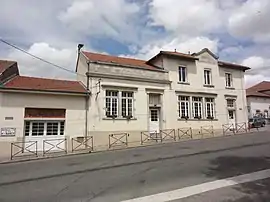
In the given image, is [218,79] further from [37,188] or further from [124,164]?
[37,188]

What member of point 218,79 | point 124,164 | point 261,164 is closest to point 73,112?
point 124,164

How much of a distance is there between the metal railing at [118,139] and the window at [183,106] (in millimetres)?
5870

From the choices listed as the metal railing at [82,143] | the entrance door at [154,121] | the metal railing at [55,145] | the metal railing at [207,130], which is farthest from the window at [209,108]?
the metal railing at [55,145]

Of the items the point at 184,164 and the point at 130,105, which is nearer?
the point at 184,164

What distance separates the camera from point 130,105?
21.5 metres

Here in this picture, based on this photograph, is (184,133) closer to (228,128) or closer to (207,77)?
(228,128)

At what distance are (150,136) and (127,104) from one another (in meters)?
3.35

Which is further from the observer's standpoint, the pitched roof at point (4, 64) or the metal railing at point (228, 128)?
the metal railing at point (228, 128)

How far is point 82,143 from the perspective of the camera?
62.0ft

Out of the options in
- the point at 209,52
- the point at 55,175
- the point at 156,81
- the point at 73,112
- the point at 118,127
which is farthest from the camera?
the point at 209,52

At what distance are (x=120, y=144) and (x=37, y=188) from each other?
41.2 feet

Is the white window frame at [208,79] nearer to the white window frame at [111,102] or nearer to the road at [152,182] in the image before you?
the white window frame at [111,102]

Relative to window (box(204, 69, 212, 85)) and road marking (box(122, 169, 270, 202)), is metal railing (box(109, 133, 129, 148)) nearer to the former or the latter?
window (box(204, 69, 212, 85))

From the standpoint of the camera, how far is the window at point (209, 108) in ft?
82.7
